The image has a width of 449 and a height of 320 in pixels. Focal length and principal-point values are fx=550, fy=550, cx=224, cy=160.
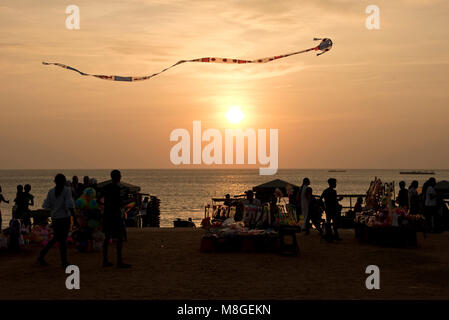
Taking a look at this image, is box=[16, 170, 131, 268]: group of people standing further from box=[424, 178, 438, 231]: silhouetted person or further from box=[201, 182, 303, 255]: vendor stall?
box=[424, 178, 438, 231]: silhouetted person

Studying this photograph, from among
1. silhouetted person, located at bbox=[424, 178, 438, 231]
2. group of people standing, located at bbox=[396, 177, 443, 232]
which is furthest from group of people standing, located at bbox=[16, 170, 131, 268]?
silhouetted person, located at bbox=[424, 178, 438, 231]

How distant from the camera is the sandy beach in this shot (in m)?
8.54

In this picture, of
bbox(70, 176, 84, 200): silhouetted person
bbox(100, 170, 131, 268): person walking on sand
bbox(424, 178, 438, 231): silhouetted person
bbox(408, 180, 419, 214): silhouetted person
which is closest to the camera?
bbox(100, 170, 131, 268): person walking on sand

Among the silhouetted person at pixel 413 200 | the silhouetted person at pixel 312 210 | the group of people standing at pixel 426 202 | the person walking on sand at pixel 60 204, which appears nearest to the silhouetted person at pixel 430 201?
the group of people standing at pixel 426 202

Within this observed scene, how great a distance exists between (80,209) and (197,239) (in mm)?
4276

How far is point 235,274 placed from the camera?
34.1ft

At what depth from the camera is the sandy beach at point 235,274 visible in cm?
854

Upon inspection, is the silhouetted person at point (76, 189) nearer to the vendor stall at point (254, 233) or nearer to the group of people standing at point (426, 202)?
the vendor stall at point (254, 233)

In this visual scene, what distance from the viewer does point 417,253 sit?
13.4 m

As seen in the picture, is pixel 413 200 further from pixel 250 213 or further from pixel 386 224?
pixel 250 213

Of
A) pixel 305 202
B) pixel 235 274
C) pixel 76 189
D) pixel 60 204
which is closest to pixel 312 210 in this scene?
pixel 305 202
